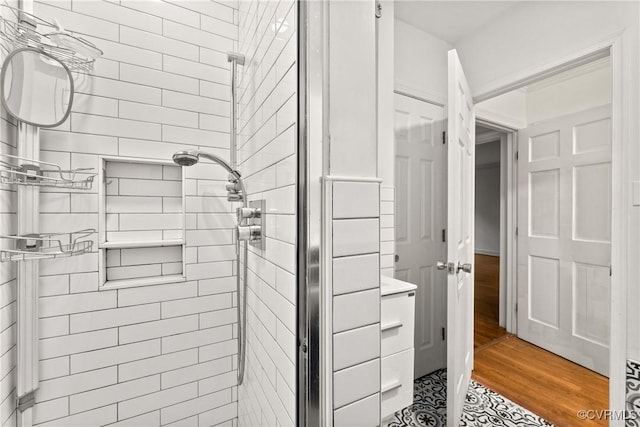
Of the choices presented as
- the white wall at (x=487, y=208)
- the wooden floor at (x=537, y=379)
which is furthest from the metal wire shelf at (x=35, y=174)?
the white wall at (x=487, y=208)

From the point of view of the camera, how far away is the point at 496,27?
1924 mm

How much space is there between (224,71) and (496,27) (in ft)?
6.29

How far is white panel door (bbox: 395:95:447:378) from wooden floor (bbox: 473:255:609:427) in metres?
0.42

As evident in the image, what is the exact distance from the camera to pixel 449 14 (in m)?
1.87

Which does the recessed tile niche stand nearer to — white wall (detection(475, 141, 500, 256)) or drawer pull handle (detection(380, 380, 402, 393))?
drawer pull handle (detection(380, 380, 402, 393))

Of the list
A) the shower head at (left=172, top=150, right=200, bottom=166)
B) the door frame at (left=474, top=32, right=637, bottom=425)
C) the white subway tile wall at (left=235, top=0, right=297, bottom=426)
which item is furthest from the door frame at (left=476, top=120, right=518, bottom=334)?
the shower head at (left=172, top=150, right=200, bottom=166)

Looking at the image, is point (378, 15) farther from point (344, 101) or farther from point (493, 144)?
point (493, 144)

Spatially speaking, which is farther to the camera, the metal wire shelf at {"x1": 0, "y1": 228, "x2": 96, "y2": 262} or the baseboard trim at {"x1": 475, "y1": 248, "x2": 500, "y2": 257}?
the baseboard trim at {"x1": 475, "y1": 248, "x2": 500, "y2": 257}

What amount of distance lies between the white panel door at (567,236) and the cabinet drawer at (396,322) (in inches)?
73.3

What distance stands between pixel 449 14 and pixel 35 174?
7.95 feet

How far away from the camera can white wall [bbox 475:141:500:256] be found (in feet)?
18.2

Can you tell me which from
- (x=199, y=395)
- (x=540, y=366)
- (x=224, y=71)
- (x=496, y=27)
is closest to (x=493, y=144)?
(x=496, y=27)

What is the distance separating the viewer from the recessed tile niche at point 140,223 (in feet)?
3.68

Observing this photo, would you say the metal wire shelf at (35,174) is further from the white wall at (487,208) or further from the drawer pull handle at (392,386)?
the white wall at (487,208)
